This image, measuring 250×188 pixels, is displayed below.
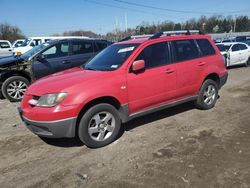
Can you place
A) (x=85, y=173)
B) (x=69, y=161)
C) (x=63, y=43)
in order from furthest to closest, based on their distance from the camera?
(x=63, y=43) → (x=69, y=161) → (x=85, y=173)

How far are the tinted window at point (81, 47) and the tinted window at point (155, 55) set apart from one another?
4279 mm

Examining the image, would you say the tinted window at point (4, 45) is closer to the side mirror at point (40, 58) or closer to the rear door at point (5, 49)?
the rear door at point (5, 49)

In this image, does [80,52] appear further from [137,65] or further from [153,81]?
[137,65]

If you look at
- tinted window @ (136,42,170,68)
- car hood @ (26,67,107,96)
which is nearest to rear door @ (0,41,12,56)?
car hood @ (26,67,107,96)

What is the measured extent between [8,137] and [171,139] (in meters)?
3.20

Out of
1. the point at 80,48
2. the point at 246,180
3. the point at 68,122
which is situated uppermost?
the point at 80,48

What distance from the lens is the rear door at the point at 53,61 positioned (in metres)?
8.31

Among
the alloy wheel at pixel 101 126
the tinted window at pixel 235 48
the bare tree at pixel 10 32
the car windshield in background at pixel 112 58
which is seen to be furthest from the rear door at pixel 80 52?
the bare tree at pixel 10 32

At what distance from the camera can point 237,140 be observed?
4680 mm

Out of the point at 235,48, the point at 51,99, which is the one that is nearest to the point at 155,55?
the point at 51,99

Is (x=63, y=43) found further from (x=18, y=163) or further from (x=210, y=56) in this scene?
(x=18, y=163)

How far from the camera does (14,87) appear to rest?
27.6 feet

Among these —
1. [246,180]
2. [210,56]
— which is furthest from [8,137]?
[210,56]

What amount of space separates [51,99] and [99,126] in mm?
925
